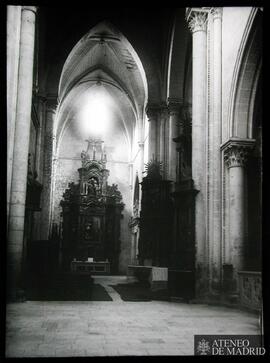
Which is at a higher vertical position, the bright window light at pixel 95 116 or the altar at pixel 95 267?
the bright window light at pixel 95 116

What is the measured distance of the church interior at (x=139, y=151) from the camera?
10969 mm

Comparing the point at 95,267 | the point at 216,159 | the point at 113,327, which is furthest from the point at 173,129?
the point at 113,327

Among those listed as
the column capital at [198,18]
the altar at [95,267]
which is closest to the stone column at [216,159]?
the column capital at [198,18]

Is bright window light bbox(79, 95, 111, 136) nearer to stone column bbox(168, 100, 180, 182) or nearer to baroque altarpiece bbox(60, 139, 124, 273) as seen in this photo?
baroque altarpiece bbox(60, 139, 124, 273)

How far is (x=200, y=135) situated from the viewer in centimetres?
1250

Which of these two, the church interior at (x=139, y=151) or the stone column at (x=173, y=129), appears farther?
the stone column at (x=173, y=129)

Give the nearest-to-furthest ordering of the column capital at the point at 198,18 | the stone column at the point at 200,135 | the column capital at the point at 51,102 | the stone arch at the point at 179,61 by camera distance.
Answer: the stone column at the point at 200,135 → the column capital at the point at 198,18 → the stone arch at the point at 179,61 → the column capital at the point at 51,102

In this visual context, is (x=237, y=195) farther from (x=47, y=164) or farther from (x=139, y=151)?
(x=139, y=151)

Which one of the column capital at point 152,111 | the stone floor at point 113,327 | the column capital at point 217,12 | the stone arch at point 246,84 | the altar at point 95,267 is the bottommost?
the altar at point 95,267

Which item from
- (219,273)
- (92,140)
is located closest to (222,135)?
(219,273)

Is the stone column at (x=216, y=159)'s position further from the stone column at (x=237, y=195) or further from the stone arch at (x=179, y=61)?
the stone arch at (x=179, y=61)

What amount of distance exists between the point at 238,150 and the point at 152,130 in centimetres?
1009

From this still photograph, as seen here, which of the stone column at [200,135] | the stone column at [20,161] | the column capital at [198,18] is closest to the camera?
the stone column at [20,161]

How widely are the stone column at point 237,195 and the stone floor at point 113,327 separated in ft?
4.53
